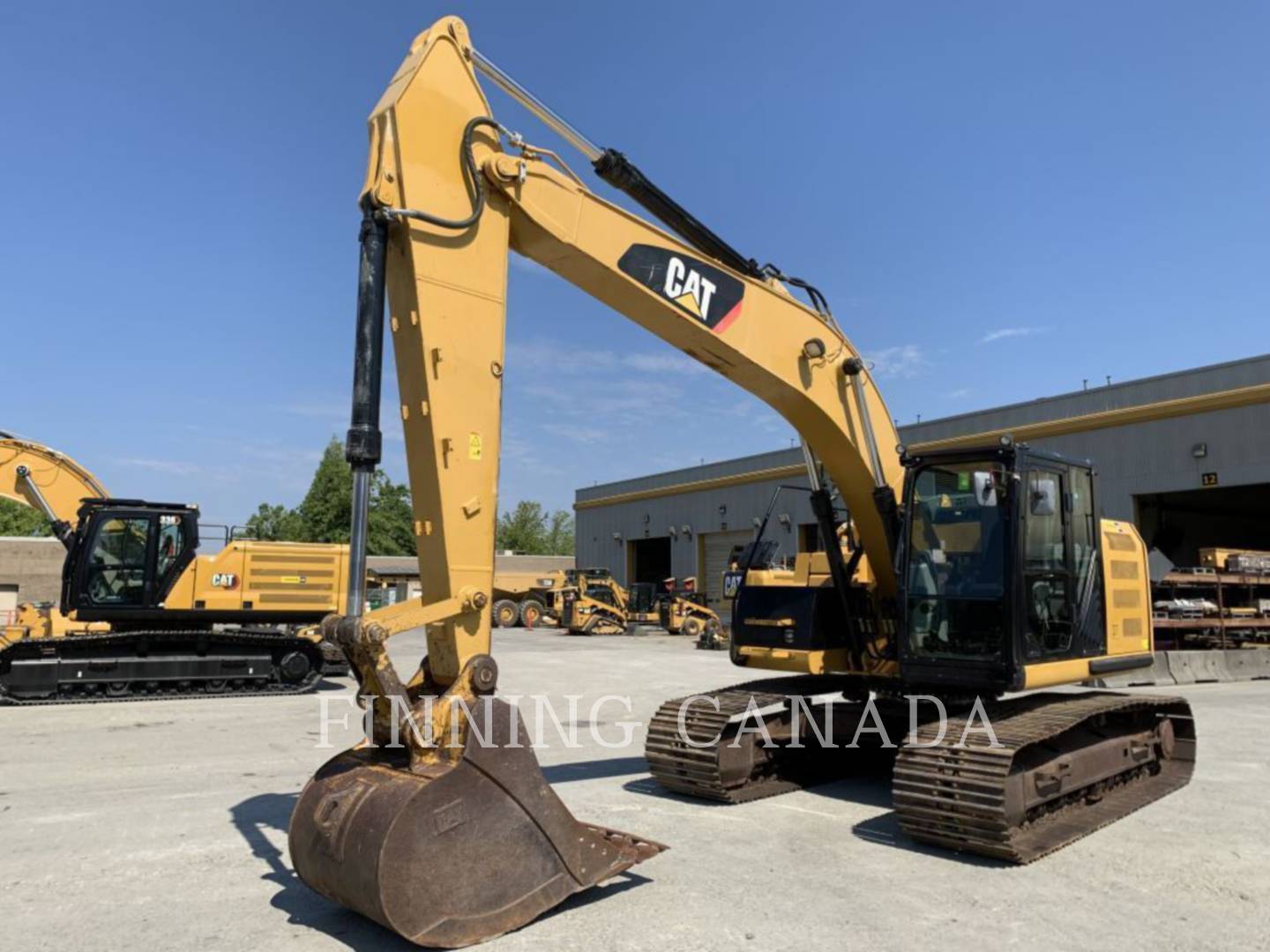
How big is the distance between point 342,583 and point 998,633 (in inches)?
475

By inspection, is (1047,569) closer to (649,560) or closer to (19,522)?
(649,560)

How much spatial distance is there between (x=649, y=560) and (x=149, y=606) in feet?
108

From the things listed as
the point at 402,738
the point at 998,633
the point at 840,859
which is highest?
the point at 998,633

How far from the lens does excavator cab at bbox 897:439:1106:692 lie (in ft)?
21.2

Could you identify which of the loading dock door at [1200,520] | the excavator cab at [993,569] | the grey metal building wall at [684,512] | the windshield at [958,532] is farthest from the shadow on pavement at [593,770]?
the grey metal building wall at [684,512]

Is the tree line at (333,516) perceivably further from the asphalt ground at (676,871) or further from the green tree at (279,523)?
the asphalt ground at (676,871)

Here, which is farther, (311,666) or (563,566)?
(563,566)

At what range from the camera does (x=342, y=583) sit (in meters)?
15.8

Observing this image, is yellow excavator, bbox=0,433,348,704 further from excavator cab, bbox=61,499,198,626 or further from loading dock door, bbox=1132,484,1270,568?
loading dock door, bbox=1132,484,1270,568

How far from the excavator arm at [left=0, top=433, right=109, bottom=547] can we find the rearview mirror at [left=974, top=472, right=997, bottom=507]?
14177 millimetres

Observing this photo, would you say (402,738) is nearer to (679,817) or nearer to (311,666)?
(679,817)

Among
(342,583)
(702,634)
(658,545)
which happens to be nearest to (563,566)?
(658,545)

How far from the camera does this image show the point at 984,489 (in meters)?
6.71

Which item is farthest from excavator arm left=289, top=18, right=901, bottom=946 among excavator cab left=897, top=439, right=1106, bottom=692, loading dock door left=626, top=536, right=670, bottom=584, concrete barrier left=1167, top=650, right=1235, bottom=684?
loading dock door left=626, top=536, right=670, bottom=584
